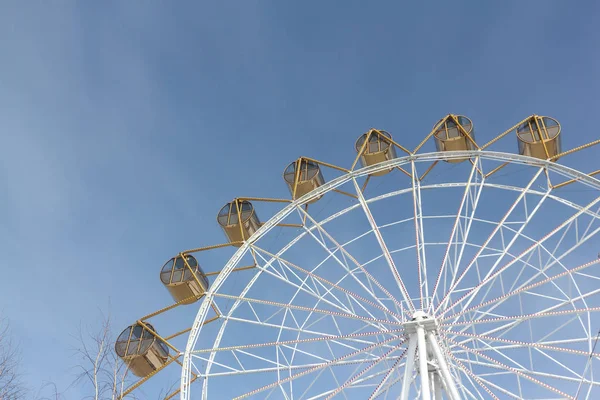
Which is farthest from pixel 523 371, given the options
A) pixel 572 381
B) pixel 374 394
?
pixel 374 394

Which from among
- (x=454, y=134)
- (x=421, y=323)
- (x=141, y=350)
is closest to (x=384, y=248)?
(x=421, y=323)

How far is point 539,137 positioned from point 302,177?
6.60 meters

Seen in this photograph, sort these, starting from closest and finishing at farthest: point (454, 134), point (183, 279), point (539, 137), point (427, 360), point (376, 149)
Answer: point (427, 360) < point (539, 137) < point (454, 134) < point (376, 149) < point (183, 279)

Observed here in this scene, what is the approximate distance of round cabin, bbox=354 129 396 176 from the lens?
17.9 m

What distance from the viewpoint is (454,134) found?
687 inches

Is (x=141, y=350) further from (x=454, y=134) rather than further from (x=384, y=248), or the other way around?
(x=454, y=134)

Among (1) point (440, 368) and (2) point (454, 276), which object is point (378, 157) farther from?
(1) point (440, 368)

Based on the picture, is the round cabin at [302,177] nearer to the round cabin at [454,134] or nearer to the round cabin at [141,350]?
the round cabin at [454,134]

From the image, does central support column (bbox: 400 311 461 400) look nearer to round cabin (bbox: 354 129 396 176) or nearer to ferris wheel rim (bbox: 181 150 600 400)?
ferris wheel rim (bbox: 181 150 600 400)

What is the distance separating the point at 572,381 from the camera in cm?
1352

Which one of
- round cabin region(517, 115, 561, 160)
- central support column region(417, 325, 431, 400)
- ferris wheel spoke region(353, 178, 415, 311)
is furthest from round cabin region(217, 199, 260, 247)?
round cabin region(517, 115, 561, 160)

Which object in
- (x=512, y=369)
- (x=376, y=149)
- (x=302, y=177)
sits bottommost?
(x=512, y=369)

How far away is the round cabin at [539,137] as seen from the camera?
16.3 m

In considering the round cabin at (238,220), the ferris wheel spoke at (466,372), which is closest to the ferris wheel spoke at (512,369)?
the ferris wheel spoke at (466,372)
